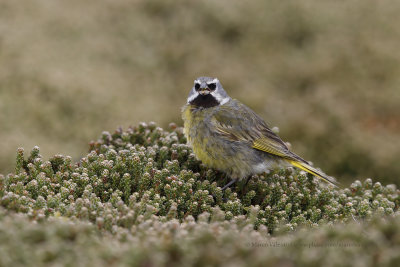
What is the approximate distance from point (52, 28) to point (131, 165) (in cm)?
767

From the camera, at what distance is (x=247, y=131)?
5.91m

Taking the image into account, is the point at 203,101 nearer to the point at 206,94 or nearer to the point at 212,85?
the point at 206,94

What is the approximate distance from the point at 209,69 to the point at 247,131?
19.7 ft

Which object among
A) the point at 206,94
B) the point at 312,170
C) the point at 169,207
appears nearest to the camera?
the point at 169,207

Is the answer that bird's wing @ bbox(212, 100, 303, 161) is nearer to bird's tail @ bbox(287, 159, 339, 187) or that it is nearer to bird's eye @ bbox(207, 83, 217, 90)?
bird's tail @ bbox(287, 159, 339, 187)

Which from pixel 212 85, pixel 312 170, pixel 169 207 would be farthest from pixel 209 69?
pixel 169 207

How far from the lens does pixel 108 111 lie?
33.0ft

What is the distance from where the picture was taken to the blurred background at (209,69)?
966 cm

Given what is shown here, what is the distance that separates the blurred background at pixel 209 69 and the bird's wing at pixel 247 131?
3857 millimetres

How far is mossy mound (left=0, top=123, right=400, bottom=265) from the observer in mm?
3078

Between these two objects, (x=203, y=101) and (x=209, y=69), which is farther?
(x=209, y=69)

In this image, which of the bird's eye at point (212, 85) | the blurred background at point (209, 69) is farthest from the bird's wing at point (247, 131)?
the blurred background at point (209, 69)

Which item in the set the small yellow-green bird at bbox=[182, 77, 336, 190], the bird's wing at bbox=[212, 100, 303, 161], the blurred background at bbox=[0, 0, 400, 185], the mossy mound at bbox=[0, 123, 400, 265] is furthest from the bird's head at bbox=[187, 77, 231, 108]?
the blurred background at bbox=[0, 0, 400, 185]

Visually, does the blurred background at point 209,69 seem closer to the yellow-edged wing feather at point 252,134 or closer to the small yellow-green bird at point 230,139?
the small yellow-green bird at point 230,139
